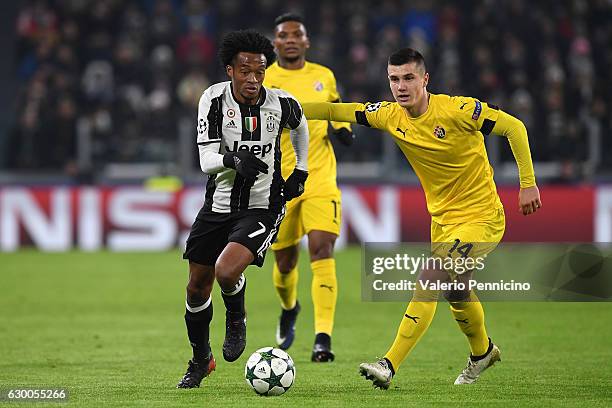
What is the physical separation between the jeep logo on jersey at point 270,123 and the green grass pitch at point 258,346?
5.19 feet

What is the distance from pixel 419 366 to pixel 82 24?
1462 centimetres

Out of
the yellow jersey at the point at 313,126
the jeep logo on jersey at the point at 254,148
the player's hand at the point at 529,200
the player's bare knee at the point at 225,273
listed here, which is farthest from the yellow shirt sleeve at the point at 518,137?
the yellow jersey at the point at 313,126

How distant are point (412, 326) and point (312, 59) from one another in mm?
12703

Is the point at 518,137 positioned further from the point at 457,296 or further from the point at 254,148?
the point at 254,148

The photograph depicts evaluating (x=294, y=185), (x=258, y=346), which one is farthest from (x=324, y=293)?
(x=294, y=185)

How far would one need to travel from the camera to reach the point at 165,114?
19125 mm

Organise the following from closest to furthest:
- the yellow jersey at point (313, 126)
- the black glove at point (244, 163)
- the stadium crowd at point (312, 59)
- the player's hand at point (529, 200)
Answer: the black glove at point (244, 163), the player's hand at point (529, 200), the yellow jersey at point (313, 126), the stadium crowd at point (312, 59)

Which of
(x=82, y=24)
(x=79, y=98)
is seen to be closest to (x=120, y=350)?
(x=79, y=98)

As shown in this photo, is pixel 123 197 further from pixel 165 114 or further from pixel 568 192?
pixel 568 192

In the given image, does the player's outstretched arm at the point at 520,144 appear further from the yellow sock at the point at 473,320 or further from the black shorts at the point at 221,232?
the black shorts at the point at 221,232

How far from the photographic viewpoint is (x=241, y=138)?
7.16 m

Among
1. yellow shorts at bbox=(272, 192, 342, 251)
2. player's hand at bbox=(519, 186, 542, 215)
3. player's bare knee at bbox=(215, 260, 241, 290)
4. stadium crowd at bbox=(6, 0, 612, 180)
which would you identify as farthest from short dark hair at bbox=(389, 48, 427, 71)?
stadium crowd at bbox=(6, 0, 612, 180)

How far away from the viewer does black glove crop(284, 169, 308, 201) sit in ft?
24.6

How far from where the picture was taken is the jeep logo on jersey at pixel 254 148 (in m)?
7.17
